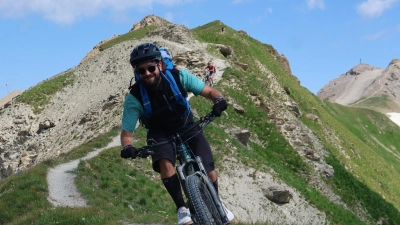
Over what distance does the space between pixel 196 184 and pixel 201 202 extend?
0.97 feet

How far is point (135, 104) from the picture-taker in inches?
316

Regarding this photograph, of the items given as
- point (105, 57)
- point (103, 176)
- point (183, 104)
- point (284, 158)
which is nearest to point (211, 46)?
point (105, 57)

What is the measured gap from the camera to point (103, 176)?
68.0 ft

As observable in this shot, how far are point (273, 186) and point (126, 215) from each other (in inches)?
618

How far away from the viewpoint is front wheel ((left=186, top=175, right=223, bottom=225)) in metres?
7.24

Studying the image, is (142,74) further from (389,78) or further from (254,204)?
(389,78)

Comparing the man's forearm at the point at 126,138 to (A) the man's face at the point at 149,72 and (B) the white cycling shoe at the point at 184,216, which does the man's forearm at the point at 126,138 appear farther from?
(B) the white cycling shoe at the point at 184,216

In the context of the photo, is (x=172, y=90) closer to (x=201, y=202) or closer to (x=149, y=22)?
(x=201, y=202)

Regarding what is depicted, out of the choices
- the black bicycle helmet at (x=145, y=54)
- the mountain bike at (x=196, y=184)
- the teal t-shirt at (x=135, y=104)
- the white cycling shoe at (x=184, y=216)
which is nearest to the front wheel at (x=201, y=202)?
the mountain bike at (x=196, y=184)

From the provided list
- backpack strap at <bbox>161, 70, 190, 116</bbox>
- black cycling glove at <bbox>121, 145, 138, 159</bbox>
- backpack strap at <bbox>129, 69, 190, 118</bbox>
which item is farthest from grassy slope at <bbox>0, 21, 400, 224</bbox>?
backpack strap at <bbox>161, 70, 190, 116</bbox>

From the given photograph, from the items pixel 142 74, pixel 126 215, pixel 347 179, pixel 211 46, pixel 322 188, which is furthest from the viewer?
pixel 211 46

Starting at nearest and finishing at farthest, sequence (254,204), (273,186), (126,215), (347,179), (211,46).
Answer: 1. (126,215)
2. (254,204)
3. (273,186)
4. (347,179)
5. (211,46)

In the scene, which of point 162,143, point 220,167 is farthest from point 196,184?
point 220,167

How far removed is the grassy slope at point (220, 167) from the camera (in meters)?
14.1
